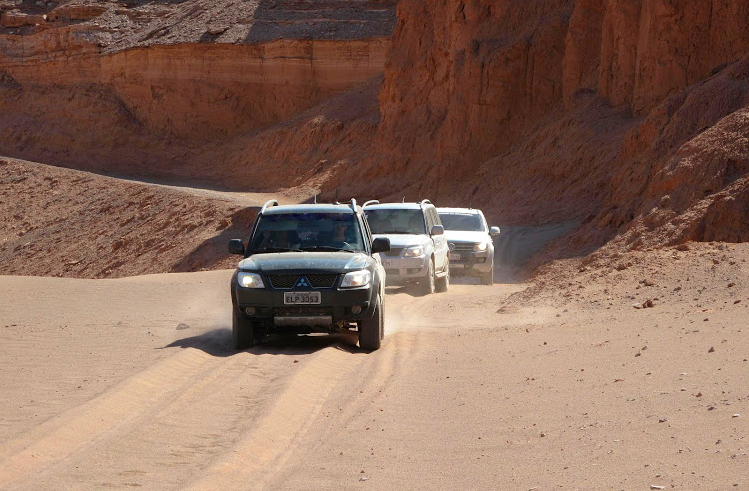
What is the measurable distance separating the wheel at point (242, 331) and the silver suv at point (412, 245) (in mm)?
6705

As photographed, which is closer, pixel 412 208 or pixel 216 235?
pixel 412 208

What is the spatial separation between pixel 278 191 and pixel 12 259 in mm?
12078

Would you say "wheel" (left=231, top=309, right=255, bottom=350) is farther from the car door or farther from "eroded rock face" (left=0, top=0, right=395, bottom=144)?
"eroded rock face" (left=0, top=0, right=395, bottom=144)

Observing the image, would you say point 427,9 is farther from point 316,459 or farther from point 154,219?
point 316,459

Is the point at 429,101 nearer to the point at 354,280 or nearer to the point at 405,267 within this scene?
the point at 405,267

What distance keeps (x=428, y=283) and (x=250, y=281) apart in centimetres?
764

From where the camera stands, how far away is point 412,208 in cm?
2014

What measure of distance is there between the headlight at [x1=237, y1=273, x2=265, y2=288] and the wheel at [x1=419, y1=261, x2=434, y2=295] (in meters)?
7.49

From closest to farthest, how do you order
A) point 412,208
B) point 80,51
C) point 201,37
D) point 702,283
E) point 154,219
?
point 702,283
point 412,208
point 154,219
point 201,37
point 80,51

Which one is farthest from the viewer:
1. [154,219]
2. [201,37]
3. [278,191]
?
[201,37]

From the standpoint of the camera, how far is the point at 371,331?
12.1 m

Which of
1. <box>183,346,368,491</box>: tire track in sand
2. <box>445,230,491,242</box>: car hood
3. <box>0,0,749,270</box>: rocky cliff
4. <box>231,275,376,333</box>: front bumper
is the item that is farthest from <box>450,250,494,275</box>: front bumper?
<box>183,346,368,491</box>: tire track in sand

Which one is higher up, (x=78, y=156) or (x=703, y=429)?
(x=703, y=429)

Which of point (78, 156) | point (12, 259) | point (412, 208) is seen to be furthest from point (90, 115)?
point (412, 208)
